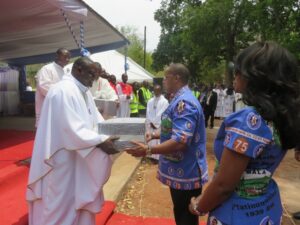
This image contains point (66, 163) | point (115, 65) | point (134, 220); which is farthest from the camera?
point (115, 65)

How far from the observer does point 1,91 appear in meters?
13.8

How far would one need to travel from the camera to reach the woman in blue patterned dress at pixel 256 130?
167 cm

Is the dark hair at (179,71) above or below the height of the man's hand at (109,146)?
above

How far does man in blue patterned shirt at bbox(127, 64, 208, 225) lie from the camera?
9.32 ft

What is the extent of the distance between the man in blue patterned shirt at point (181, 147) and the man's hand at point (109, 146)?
0.16 m

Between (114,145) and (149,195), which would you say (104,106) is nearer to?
(149,195)

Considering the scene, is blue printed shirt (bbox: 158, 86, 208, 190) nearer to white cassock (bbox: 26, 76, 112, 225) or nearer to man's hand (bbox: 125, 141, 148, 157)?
man's hand (bbox: 125, 141, 148, 157)

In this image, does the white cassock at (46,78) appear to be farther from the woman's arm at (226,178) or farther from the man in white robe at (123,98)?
the man in white robe at (123,98)

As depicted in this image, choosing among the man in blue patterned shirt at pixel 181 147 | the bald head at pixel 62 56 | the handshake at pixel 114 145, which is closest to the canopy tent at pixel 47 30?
the bald head at pixel 62 56

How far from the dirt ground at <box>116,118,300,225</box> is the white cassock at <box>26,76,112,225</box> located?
1.85 meters

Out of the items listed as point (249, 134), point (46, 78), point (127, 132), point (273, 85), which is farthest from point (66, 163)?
point (46, 78)

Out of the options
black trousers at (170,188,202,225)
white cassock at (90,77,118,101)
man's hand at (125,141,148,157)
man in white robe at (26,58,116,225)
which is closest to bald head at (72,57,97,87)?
man in white robe at (26,58,116,225)

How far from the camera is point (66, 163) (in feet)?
10.2

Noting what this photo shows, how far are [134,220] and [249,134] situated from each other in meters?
3.26
